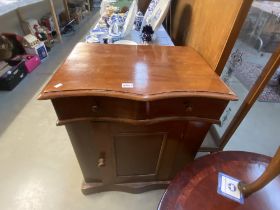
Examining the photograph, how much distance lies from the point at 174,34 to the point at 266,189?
113cm

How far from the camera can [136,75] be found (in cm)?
72

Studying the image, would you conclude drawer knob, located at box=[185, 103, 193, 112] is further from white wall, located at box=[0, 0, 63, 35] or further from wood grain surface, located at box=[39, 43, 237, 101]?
white wall, located at box=[0, 0, 63, 35]

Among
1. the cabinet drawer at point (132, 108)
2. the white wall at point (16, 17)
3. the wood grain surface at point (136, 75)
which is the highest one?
the wood grain surface at point (136, 75)

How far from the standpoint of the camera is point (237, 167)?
2.24 ft

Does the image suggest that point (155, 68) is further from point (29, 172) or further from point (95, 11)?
point (95, 11)

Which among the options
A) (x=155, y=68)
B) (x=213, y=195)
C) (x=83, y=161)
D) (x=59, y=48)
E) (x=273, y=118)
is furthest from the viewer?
(x=59, y=48)

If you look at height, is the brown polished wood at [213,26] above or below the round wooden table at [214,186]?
above

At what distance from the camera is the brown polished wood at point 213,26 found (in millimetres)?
674

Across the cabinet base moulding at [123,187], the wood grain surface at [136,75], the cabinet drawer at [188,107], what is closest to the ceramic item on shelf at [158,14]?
the wood grain surface at [136,75]

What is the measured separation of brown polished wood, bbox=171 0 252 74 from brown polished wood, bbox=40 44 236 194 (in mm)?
54

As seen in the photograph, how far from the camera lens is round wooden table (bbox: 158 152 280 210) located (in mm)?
583

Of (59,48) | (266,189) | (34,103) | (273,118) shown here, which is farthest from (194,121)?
(59,48)

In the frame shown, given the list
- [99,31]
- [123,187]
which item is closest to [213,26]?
[99,31]

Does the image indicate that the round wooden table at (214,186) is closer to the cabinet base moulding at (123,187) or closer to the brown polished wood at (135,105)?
the brown polished wood at (135,105)
